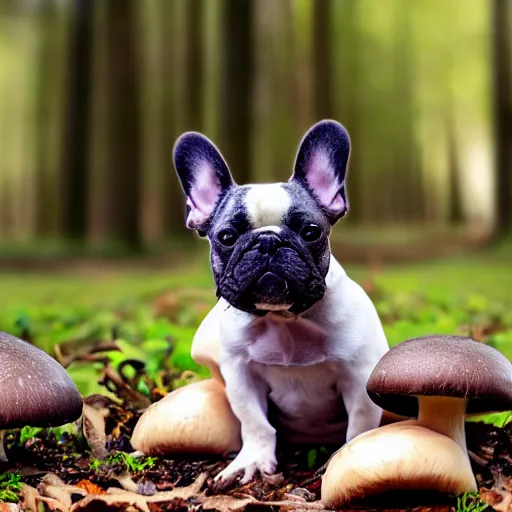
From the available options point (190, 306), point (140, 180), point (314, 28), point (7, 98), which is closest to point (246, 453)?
point (190, 306)

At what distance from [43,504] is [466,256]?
25.1 ft

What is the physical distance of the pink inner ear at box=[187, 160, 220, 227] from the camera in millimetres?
2107

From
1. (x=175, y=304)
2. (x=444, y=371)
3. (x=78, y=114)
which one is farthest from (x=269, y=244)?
(x=78, y=114)

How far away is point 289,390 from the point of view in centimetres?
221

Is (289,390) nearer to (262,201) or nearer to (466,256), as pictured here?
(262,201)

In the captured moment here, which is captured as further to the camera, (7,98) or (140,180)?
(7,98)

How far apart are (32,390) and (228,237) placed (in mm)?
645

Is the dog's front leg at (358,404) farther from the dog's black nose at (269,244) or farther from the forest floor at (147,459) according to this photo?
the dog's black nose at (269,244)

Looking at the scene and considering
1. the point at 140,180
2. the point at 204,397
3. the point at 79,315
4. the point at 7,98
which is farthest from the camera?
the point at 7,98

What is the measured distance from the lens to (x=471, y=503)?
182 centimetres

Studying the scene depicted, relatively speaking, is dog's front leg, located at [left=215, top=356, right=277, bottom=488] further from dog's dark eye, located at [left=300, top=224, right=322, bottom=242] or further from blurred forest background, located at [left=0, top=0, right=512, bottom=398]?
blurred forest background, located at [left=0, top=0, right=512, bottom=398]

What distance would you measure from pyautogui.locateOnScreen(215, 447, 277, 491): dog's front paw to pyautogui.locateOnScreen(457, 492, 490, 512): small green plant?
1.77ft

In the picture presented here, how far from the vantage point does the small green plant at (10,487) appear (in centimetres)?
194

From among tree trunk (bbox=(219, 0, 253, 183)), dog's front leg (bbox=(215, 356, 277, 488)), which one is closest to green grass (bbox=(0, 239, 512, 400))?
dog's front leg (bbox=(215, 356, 277, 488))
